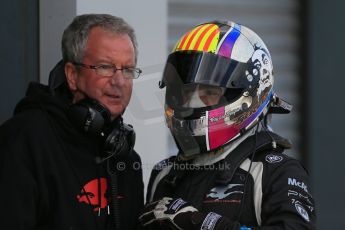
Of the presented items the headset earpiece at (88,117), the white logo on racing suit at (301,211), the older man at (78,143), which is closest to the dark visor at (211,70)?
the older man at (78,143)

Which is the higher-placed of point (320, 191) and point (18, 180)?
point (18, 180)

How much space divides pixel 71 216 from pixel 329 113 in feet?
11.2

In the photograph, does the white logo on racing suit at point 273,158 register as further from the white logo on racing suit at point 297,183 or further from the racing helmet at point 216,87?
the racing helmet at point 216,87

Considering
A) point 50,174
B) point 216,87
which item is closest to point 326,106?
point 216,87

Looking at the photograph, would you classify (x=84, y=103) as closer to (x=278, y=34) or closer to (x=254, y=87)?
(x=254, y=87)

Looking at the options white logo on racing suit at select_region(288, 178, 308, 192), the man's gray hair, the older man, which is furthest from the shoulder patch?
the man's gray hair

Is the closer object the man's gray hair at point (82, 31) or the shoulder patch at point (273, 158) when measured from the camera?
the shoulder patch at point (273, 158)

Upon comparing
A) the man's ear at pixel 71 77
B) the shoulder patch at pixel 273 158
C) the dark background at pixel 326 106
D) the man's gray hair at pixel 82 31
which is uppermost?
the man's gray hair at pixel 82 31

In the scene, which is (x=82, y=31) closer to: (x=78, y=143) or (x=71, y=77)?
(x=71, y=77)

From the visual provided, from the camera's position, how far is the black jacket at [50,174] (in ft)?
8.99

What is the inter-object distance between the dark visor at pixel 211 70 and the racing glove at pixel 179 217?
557 mm

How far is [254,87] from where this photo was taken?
306 cm

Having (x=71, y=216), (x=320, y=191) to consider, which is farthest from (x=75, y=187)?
(x=320, y=191)

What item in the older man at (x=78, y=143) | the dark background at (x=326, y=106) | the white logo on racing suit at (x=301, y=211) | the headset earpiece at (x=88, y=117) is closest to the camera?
the white logo on racing suit at (x=301, y=211)
